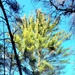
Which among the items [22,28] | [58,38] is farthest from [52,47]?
[22,28]

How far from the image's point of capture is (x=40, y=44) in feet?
91.2

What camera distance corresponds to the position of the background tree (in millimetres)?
26938

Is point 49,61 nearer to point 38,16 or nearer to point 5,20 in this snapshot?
point 38,16

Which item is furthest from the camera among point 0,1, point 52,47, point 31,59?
point 52,47

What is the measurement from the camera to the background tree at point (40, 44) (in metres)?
26.9

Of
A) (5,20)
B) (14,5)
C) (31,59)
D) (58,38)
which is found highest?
(58,38)

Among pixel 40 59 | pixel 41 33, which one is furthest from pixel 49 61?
pixel 41 33

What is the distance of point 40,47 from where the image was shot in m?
27.9

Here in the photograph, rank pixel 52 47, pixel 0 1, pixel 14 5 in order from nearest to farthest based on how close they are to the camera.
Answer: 1. pixel 0 1
2. pixel 14 5
3. pixel 52 47

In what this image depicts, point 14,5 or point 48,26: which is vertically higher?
point 48,26

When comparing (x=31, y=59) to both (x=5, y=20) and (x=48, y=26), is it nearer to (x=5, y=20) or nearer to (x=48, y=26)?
(x=48, y=26)

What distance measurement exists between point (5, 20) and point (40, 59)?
1978 cm

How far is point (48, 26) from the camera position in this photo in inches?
1141

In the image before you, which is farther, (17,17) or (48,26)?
(48,26)
